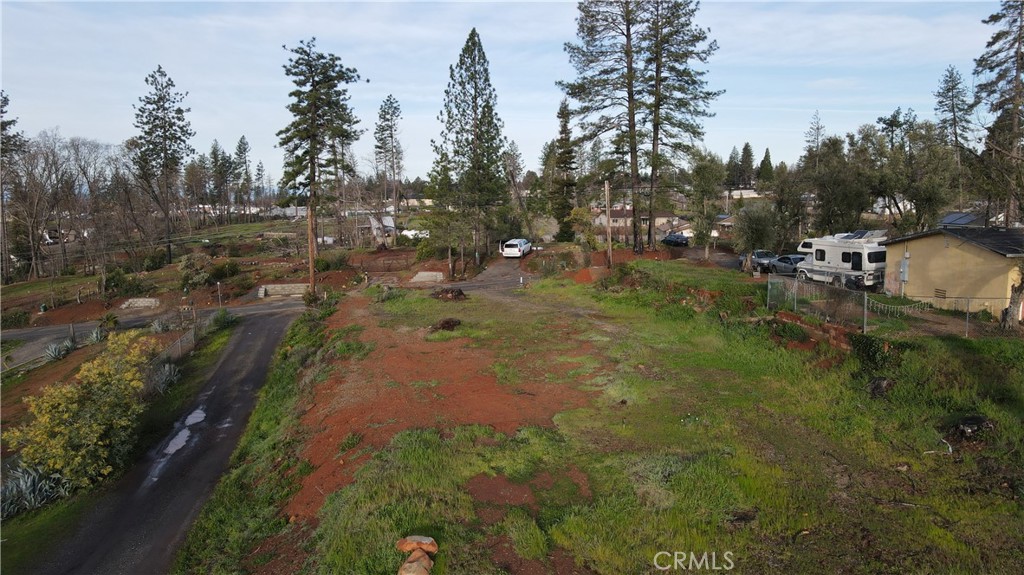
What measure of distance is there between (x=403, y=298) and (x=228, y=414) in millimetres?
12278

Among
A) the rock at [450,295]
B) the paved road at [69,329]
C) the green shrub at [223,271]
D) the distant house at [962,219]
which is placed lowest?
the paved road at [69,329]

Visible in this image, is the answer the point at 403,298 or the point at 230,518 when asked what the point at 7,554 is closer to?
the point at 230,518

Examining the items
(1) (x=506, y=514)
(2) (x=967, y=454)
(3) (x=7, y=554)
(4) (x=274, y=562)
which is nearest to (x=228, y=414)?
(3) (x=7, y=554)

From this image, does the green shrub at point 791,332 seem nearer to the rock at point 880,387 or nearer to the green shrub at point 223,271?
the rock at point 880,387

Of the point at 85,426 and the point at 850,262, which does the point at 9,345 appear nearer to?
the point at 85,426

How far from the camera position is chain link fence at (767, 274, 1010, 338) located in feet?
43.5

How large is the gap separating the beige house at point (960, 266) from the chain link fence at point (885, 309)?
9cm

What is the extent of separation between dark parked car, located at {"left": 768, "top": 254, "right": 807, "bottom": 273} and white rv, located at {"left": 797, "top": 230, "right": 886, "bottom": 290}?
3093 millimetres

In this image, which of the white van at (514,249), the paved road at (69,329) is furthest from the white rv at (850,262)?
the paved road at (69,329)

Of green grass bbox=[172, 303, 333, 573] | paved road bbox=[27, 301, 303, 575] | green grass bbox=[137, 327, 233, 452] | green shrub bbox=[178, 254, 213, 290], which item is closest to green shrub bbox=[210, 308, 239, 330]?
green grass bbox=[137, 327, 233, 452]

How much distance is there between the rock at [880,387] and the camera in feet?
36.8

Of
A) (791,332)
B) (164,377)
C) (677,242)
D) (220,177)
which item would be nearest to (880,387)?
(791,332)
